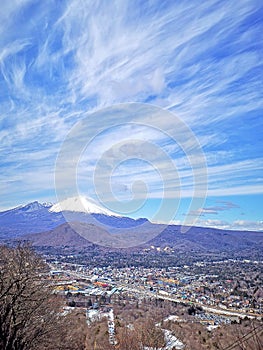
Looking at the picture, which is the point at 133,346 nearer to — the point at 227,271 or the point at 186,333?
the point at 186,333

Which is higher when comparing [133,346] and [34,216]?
[34,216]

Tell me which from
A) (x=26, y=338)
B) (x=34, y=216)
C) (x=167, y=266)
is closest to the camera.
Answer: (x=26, y=338)

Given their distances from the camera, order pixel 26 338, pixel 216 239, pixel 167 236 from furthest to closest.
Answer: pixel 216 239, pixel 167 236, pixel 26 338

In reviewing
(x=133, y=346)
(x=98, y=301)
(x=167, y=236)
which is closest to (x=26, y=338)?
(x=133, y=346)

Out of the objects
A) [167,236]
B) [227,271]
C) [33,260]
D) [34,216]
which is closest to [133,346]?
[33,260]

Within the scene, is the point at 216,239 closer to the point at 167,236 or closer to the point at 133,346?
the point at 167,236

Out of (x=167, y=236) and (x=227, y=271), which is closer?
(x=227, y=271)

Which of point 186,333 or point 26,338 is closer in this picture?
point 26,338

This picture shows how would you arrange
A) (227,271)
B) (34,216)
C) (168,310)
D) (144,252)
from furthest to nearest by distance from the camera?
(34,216), (144,252), (227,271), (168,310)

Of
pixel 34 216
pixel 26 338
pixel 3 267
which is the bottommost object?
pixel 26 338
